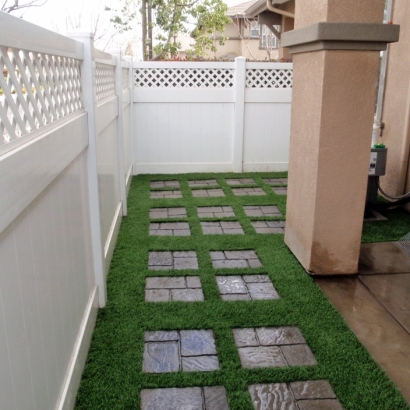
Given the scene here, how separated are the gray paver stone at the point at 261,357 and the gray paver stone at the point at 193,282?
87 centimetres

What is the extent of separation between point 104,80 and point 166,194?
2466mm

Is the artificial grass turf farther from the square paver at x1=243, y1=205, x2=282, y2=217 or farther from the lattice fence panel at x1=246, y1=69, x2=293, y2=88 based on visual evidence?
the lattice fence panel at x1=246, y1=69, x2=293, y2=88

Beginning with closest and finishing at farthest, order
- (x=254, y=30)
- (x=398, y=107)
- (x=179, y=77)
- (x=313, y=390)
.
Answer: (x=313, y=390)
(x=398, y=107)
(x=179, y=77)
(x=254, y=30)

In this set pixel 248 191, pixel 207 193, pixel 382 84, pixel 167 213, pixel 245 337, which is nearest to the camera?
pixel 245 337

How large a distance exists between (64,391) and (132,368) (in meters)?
0.49

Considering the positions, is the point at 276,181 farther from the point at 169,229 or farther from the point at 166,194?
the point at 169,229

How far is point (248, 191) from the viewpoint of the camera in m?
6.36

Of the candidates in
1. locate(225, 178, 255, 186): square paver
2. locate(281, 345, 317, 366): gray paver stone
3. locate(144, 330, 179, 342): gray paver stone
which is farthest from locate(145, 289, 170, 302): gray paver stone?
locate(225, 178, 255, 186): square paver

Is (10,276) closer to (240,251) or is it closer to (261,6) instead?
(240,251)

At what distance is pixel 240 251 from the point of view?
13.9 ft

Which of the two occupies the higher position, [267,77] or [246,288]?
[267,77]

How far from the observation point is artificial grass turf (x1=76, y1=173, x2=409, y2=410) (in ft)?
→ 7.57

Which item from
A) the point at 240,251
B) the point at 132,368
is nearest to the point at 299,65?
the point at 240,251

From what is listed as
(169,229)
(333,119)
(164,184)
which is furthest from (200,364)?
(164,184)
